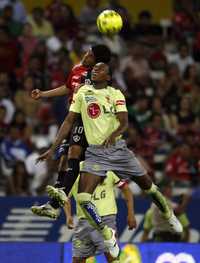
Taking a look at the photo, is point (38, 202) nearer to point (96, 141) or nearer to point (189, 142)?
point (189, 142)

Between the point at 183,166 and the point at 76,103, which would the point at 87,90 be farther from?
the point at 183,166

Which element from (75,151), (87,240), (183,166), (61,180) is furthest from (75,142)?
(183,166)

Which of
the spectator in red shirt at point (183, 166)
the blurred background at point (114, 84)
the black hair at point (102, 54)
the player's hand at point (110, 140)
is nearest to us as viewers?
the player's hand at point (110, 140)

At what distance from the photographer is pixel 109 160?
685 inches

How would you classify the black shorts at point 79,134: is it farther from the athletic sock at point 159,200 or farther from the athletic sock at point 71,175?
the athletic sock at point 159,200

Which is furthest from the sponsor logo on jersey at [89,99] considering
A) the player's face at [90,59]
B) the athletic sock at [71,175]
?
the athletic sock at [71,175]

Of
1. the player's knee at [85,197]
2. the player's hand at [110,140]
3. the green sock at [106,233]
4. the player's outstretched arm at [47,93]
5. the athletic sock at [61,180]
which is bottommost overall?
the green sock at [106,233]

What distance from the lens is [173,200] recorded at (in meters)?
23.2

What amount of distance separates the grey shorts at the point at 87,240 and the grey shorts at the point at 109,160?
63 cm

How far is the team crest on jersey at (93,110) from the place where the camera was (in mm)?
17266

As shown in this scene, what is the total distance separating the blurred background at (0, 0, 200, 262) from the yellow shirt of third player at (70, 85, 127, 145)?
5877 mm

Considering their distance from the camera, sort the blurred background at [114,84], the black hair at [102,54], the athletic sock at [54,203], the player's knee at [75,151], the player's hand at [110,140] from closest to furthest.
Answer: the player's hand at [110,140] → the black hair at [102,54] → the athletic sock at [54,203] → the player's knee at [75,151] → the blurred background at [114,84]

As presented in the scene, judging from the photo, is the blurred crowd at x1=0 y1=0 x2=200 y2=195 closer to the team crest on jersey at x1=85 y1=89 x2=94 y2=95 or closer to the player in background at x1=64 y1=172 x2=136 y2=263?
the player in background at x1=64 y1=172 x2=136 y2=263

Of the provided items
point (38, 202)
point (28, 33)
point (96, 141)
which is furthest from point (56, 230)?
point (96, 141)
